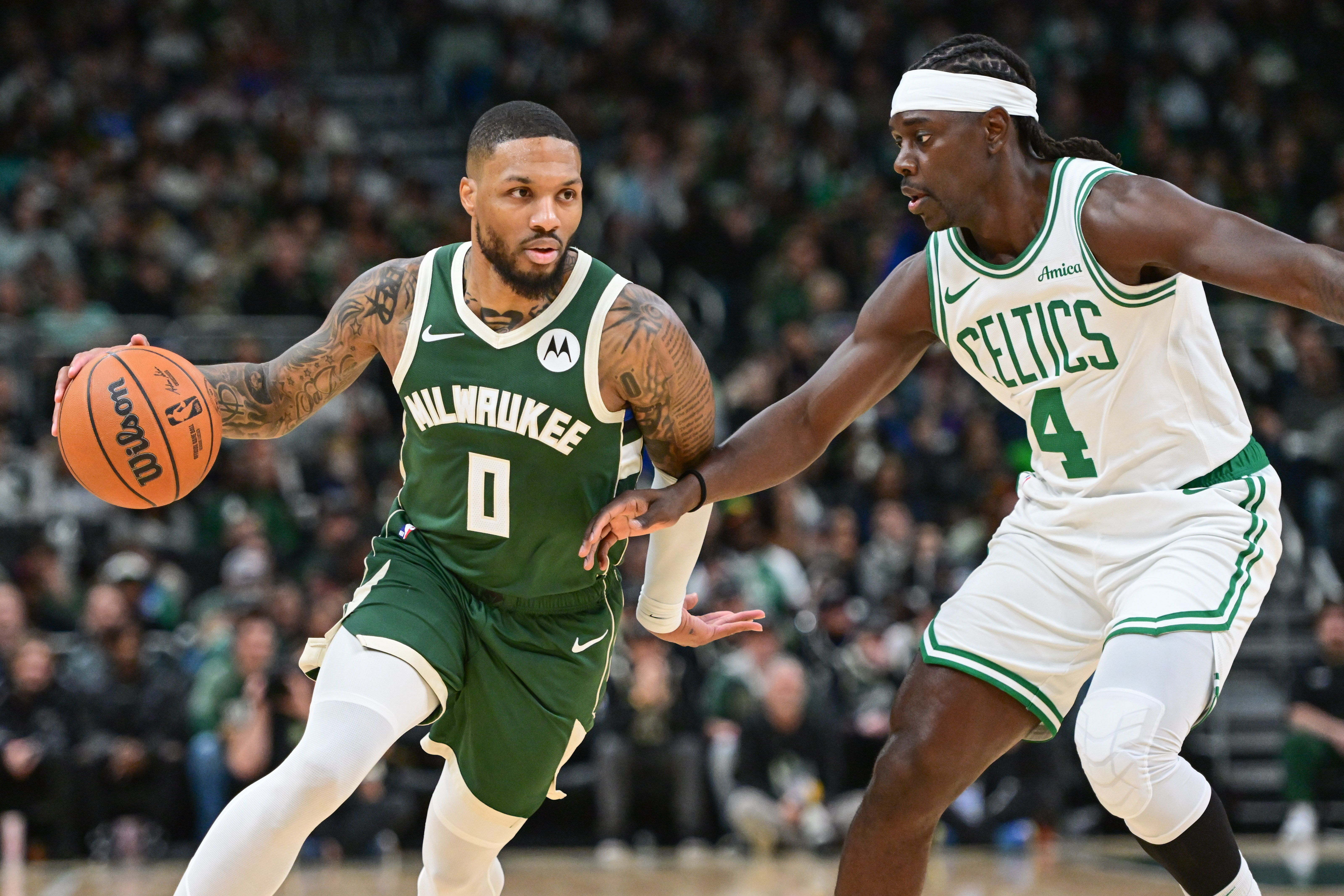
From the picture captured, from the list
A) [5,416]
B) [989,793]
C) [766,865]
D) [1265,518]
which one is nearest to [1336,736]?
[989,793]

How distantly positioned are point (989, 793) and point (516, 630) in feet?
→ 21.2

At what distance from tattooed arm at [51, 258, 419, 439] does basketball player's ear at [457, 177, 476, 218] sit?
245mm

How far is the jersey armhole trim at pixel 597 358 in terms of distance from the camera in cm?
449

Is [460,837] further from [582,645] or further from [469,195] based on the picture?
[469,195]

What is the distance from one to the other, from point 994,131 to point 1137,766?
1858mm

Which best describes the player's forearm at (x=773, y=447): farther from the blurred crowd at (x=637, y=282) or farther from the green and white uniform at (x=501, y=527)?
the blurred crowd at (x=637, y=282)

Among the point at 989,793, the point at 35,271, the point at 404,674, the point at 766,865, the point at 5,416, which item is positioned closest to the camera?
the point at 404,674

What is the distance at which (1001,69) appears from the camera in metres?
4.64

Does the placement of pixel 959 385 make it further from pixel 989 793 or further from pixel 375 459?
pixel 375 459

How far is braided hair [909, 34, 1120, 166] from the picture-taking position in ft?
15.1

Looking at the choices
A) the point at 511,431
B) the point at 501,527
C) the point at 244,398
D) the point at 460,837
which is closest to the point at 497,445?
the point at 511,431

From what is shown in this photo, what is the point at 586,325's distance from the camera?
4520 millimetres

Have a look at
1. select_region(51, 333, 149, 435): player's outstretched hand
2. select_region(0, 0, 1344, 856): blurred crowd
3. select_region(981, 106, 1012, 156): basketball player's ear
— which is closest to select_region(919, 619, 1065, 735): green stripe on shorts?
select_region(981, 106, 1012, 156): basketball player's ear

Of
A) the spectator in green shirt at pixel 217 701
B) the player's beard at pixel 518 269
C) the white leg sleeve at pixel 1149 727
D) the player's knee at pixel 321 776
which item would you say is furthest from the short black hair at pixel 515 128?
the spectator in green shirt at pixel 217 701
